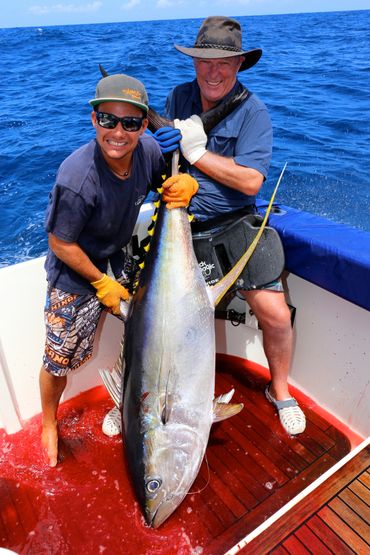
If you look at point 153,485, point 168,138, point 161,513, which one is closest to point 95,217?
point 168,138

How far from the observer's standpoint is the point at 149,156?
2.03m

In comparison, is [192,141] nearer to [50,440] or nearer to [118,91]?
[118,91]

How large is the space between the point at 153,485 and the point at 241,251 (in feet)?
3.72

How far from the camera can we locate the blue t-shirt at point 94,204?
1743 mm

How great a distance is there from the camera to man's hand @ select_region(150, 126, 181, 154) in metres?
1.93

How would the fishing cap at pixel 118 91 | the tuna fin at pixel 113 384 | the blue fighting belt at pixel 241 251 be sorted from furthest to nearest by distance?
the blue fighting belt at pixel 241 251
the tuna fin at pixel 113 384
the fishing cap at pixel 118 91

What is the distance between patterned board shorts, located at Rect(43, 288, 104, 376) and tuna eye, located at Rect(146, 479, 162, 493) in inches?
→ 27.5

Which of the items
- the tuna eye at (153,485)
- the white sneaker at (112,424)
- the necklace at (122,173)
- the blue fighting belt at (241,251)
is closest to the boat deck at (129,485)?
the white sneaker at (112,424)

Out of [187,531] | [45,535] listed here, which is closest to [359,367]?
[187,531]

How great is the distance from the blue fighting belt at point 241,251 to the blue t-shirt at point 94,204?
389mm

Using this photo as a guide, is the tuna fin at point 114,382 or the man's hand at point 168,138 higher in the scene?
the man's hand at point 168,138

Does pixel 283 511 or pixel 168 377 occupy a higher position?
pixel 168 377

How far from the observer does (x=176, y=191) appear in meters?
1.87

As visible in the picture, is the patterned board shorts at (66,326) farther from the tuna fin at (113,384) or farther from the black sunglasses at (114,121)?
the black sunglasses at (114,121)
